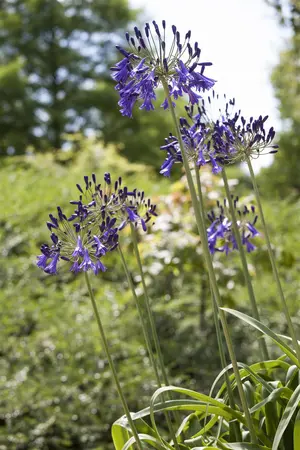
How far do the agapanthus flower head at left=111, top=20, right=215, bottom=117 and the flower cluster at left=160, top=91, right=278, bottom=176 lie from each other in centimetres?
13

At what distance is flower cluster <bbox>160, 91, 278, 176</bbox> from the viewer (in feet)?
5.58

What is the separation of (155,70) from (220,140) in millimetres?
286

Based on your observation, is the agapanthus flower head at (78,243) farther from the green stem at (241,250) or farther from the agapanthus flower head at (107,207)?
the green stem at (241,250)

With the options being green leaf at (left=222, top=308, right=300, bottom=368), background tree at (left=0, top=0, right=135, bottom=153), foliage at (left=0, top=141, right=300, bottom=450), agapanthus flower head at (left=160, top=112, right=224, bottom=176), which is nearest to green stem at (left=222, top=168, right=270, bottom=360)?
agapanthus flower head at (left=160, top=112, right=224, bottom=176)

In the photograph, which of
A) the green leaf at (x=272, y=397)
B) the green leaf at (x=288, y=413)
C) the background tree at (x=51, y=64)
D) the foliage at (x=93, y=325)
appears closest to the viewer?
the green leaf at (x=288, y=413)

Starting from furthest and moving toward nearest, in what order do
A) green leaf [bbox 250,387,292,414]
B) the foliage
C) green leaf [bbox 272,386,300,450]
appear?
the foliage
green leaf [bbox 250,387,292,414]
green leaf [bbox 272,386,300,450]

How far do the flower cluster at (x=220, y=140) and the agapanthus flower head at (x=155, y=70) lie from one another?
5.2 inches

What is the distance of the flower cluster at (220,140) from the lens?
1702mm

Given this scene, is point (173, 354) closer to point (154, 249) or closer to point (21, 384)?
point (154, 249)

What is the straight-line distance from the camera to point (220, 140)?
1.68m

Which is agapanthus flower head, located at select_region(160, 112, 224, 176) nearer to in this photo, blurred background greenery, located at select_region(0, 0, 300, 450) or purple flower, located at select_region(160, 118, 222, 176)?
purple flower, located at select_region(160, 118, 222, 176)

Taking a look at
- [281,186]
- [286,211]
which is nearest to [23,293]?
[286,211]

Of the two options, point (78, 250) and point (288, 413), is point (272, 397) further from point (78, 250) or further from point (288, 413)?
point (78, 250)

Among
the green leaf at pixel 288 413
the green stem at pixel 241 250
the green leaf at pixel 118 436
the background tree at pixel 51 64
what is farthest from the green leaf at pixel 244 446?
the background tree at pixel 51 64
